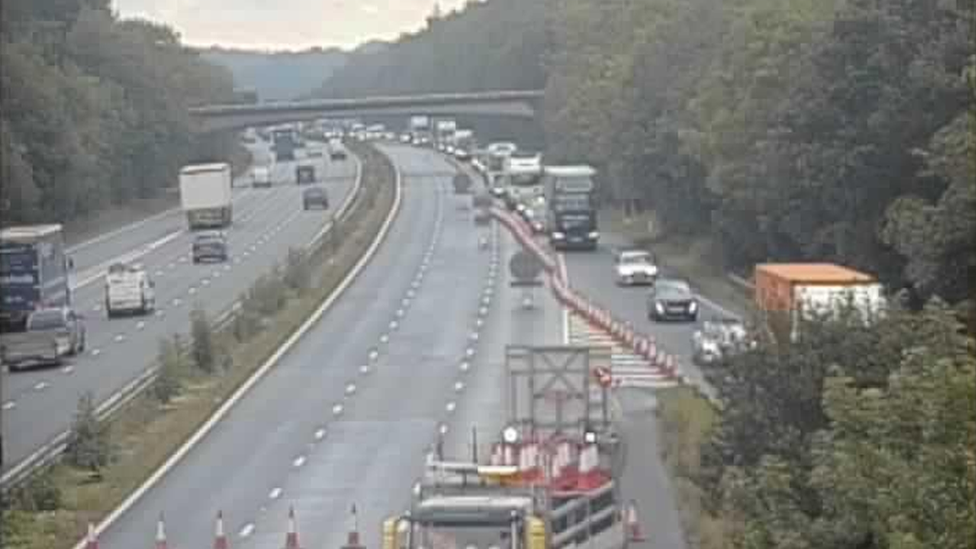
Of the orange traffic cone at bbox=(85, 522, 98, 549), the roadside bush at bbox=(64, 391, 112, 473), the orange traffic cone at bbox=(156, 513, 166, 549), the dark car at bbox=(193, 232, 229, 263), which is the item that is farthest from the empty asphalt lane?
the dark car at bbox=(193, 232, 229, 263)

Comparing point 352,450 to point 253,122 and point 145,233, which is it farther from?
point 253,122

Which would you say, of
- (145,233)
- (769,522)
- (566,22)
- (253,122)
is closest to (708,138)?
(145,233)

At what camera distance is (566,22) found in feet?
575

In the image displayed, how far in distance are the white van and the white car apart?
18.6m

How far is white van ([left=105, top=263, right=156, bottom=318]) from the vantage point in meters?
81.4

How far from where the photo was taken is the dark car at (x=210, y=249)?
10575cm

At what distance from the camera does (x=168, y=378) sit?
55156 millimetres

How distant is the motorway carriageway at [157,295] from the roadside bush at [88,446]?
1.76 meters

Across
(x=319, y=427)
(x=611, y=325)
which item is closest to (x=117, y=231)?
(x=611, y=325)

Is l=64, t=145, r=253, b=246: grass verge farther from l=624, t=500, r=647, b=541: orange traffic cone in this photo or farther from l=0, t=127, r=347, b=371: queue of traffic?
l=624, t=500, r=647, b=541: orange traffic cone

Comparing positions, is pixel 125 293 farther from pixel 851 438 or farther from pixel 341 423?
pixel 851 438

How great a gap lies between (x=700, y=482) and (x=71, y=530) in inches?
363

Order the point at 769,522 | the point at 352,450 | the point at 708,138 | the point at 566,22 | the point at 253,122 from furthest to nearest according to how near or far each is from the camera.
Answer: the point at 253,122
the point at 566,22
the point at 708,138
the point at 352,450
the point at 769,522

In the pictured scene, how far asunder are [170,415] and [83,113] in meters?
70.9
